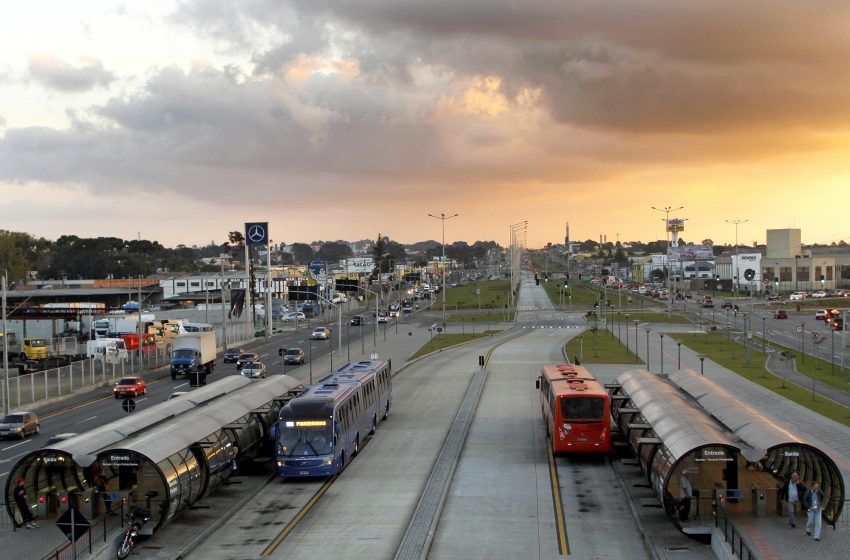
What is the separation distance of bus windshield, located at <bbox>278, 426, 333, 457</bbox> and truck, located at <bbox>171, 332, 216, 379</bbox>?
126 feet

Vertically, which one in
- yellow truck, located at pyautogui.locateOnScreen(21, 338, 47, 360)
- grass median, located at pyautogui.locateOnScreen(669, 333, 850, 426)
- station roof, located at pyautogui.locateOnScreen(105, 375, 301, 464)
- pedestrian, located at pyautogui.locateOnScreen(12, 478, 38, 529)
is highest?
station roof, located at pyautogui.locateOnScreen(105, 375, 301, 464)

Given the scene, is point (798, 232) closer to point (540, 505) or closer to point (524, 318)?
point (524, 318)

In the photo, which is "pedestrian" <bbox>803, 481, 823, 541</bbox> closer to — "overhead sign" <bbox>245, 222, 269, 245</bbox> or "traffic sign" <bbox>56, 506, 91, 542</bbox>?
"traffic sign" <bbox>56, 506, 91, 542</bbox>

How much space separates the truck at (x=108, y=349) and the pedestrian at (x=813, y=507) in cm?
5541

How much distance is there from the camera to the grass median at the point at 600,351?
2739 inches

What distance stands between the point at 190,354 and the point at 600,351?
116ft

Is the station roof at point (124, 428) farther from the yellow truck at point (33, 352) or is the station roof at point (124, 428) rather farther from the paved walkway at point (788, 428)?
the yellow truck at point (33, 352)

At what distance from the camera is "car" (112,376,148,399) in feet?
179

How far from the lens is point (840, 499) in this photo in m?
21.0

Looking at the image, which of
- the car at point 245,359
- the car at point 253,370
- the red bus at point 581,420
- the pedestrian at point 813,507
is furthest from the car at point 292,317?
the pedestrian at point 813,507

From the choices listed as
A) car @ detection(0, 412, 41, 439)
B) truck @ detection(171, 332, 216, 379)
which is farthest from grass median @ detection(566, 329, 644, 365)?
car @ detection(0, 412, 41, 439)

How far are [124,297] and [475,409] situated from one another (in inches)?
4831

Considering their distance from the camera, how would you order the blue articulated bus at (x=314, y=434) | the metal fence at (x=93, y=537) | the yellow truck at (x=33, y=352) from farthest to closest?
the yellow truck at (x=33, y=352), the blue articulated bus at (x=314, y=434), the metal fence at (x=93, y=537)

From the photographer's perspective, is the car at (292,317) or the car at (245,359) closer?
the car at (245,359)
